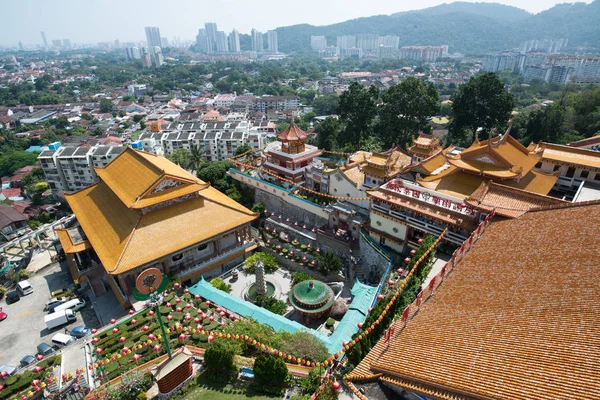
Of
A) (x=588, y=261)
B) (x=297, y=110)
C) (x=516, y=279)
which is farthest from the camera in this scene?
(x=297, y=110)

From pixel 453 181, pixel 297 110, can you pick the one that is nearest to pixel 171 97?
pixel 297 110

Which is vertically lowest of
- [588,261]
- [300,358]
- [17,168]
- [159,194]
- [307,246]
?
[17,168]

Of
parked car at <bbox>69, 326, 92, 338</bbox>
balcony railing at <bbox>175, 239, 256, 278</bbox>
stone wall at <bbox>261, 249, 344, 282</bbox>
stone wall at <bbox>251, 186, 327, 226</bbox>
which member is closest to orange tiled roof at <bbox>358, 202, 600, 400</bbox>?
stone wall at <bbox>261, 249, 344, 282</bbox>

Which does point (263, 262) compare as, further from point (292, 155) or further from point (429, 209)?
point (429, 209)

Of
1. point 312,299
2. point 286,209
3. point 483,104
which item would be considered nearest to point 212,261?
point 312,299

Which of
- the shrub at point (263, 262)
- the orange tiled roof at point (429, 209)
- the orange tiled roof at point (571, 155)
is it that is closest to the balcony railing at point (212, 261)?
the shrub at point (263, 262)

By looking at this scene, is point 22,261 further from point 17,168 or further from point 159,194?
point 17,168
